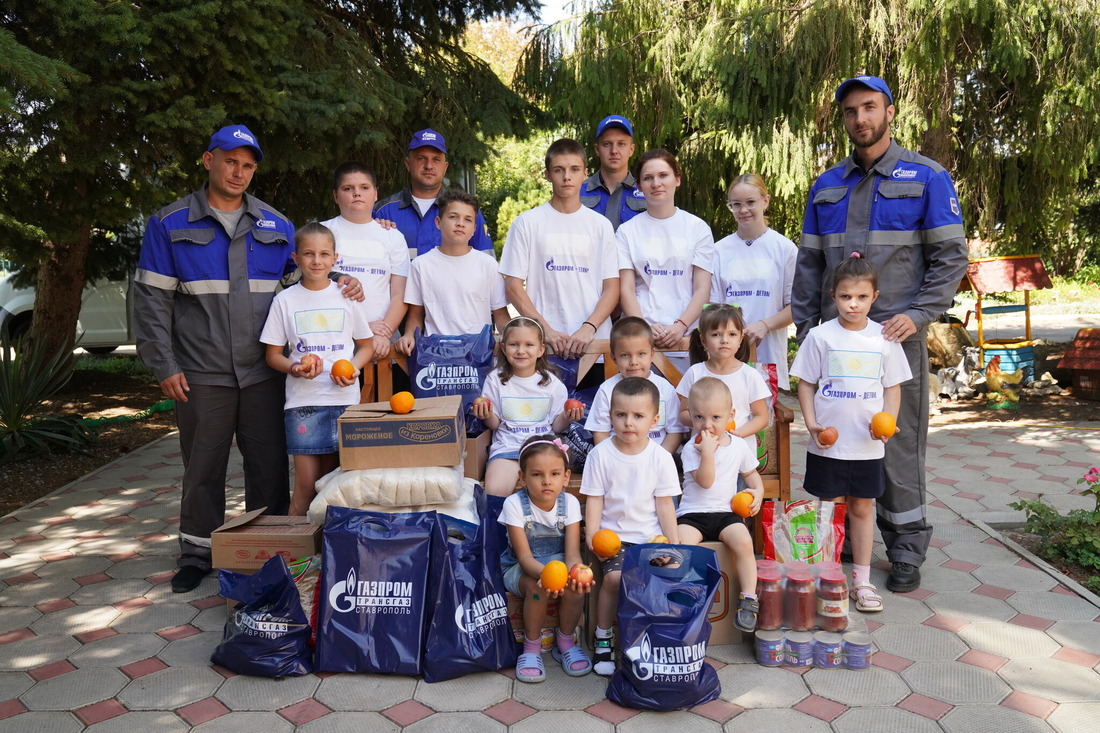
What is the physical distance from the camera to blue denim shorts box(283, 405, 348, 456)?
412 centimetres

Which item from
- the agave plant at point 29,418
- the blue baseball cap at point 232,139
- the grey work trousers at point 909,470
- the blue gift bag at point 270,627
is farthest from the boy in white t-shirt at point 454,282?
the agave plant at point 29,418

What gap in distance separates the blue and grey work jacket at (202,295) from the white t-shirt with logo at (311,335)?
0.53ft

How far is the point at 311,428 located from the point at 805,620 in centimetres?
241

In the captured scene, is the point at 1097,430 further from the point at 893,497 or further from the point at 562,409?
the point at 562,409

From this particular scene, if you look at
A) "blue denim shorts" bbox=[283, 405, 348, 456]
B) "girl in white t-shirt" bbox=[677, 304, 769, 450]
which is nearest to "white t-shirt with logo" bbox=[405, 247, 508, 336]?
"blue denim shorts" bbox=[283, 405, 348, 456]

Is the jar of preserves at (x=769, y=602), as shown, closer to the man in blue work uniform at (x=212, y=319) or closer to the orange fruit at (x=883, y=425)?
the orange fruit at (x=883, y=425)

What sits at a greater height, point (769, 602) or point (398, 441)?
point (398, 441)

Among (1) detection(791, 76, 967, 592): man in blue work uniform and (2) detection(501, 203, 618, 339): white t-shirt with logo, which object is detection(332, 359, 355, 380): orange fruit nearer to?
(2) detection(501, 203, 618, 339): white t-shirt with logo

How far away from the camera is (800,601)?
3.39 metres

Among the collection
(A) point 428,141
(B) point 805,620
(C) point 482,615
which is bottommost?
(B) point 805,620

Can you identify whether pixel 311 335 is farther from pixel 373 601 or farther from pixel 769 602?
pixel 769 602

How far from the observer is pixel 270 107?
257 inches

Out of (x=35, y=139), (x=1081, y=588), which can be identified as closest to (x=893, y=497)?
(x=1081, y=588)

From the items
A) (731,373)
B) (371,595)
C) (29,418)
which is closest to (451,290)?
(731,373)
